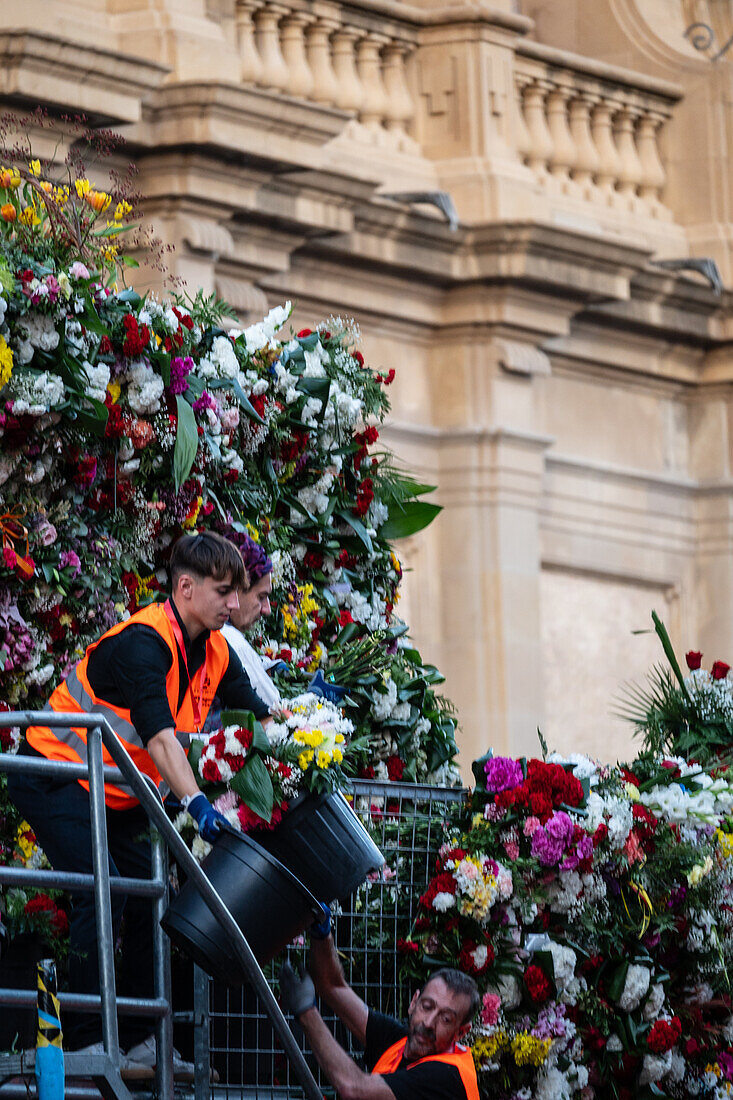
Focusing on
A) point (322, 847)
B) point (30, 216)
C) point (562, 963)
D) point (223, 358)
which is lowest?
point (562, 963)

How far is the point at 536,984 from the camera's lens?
6770 millimetres

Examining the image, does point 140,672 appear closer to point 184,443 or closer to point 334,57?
point 184,443

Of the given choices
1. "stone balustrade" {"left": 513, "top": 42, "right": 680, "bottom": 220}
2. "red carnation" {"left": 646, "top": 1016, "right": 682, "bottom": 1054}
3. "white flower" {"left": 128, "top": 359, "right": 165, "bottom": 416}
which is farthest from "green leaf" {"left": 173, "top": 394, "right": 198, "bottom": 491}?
"stone balustrade" {"left": 513, "top": 42, "right": 680, "bottom": 220}

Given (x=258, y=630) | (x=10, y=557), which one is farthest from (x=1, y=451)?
(x=258, y=630)

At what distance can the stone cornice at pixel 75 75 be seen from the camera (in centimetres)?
1127

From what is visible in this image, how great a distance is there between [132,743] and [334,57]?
28.8 feet

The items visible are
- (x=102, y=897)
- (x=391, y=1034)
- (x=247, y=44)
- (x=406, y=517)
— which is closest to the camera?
(x=102, y=897)

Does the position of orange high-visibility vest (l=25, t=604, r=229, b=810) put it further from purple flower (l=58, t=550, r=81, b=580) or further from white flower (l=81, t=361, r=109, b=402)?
white flower (l=81, t=361, r=109, b=402)

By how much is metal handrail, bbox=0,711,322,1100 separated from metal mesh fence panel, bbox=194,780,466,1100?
0.67 meters

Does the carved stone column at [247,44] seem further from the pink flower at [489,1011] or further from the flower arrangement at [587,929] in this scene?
the pink flower at [489,1011]

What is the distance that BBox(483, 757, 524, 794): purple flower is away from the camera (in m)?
7.02

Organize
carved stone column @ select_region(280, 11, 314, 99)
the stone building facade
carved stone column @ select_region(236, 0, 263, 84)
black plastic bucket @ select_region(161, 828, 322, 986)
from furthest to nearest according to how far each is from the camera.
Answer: carved stone column @ select_region(280, 11, 314, 99)
carved stone column @ select_region(236, 0, 263, 84)
the stone building facade
black plastic bucket @ select_region(161, 828, 322, 986)

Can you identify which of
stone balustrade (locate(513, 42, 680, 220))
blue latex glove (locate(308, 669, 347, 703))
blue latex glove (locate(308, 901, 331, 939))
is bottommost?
blue latex glove (locate(308, 901, 331, 939))

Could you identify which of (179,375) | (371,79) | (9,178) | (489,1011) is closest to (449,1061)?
(489,1011)
